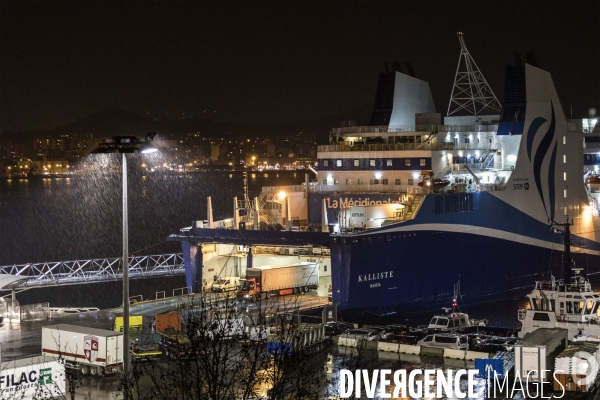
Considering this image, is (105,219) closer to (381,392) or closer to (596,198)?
(596,198)

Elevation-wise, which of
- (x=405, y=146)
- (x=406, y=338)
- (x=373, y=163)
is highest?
(x=405, y=146)

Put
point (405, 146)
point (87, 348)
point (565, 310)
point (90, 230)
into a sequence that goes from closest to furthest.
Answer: point (87, 348)
point (565, 310)
point (405, 146)
point (90, 230)

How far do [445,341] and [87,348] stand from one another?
911 centimetres

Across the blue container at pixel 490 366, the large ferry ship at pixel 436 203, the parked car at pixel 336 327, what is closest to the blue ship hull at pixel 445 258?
the large ferry ship at pixel 436 203

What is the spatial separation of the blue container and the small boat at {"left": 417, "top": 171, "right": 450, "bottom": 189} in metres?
12.5

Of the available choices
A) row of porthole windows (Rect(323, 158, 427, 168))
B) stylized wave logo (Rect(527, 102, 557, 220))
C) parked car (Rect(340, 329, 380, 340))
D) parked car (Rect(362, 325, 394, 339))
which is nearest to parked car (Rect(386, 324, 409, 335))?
parked car (Rect(362, 325, 394, 339))

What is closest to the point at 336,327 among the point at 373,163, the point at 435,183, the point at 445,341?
the point at 445,341

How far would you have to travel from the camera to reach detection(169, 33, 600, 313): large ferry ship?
3141 cm

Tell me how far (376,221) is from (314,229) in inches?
93.6

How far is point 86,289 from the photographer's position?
51.1 m

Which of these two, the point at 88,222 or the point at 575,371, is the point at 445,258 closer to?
the point at 575,371

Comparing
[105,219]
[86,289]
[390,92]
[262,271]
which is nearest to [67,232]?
[105,219]

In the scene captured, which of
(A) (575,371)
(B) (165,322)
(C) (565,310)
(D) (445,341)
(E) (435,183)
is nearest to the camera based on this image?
(A) (575,371)

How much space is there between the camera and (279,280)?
102 ft
